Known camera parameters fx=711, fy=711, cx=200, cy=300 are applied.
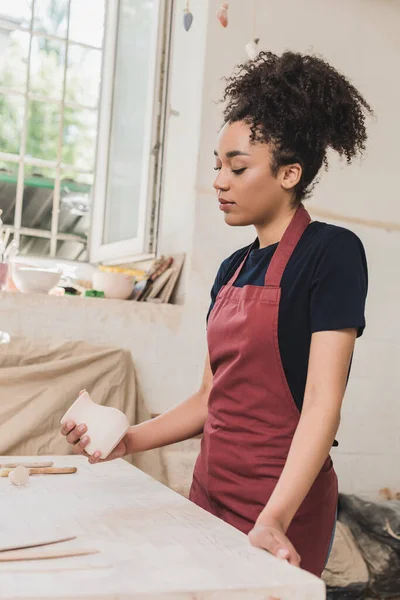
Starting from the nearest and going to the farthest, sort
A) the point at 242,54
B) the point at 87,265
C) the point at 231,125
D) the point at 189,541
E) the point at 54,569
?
1. the point at 54,569
2. the point at 189,541
3. the point at 231,125
4. the point at 242,54
5. the point at 87,265

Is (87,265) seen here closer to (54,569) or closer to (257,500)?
(257,500)

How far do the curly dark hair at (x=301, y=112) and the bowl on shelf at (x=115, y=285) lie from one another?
166 cm

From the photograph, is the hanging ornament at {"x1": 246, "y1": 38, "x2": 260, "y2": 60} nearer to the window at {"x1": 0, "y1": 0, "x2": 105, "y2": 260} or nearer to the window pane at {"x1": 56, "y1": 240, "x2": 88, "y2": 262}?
the window at {"x1": 0, "y1": 0, "x2": 105, "y2": 260}

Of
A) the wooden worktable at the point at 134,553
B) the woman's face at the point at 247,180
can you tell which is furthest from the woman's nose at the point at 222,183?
the wooden worktable at the point at 134,553

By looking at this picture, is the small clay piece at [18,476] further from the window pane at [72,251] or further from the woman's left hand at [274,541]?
the window pane at [72,251]

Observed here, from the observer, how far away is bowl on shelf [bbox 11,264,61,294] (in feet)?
9.27

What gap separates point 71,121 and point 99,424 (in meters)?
2.64

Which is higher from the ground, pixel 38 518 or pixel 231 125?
pixel 231 125

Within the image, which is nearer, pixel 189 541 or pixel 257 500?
pixel 189 541

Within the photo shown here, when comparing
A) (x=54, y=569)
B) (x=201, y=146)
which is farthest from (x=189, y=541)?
(x=201, y=146)

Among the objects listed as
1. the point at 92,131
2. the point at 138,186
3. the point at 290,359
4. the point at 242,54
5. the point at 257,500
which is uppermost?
the point at 242,54

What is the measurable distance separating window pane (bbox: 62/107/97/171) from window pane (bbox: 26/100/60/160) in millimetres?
56

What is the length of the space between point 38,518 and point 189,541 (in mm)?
241

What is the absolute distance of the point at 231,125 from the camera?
1.34 metres
